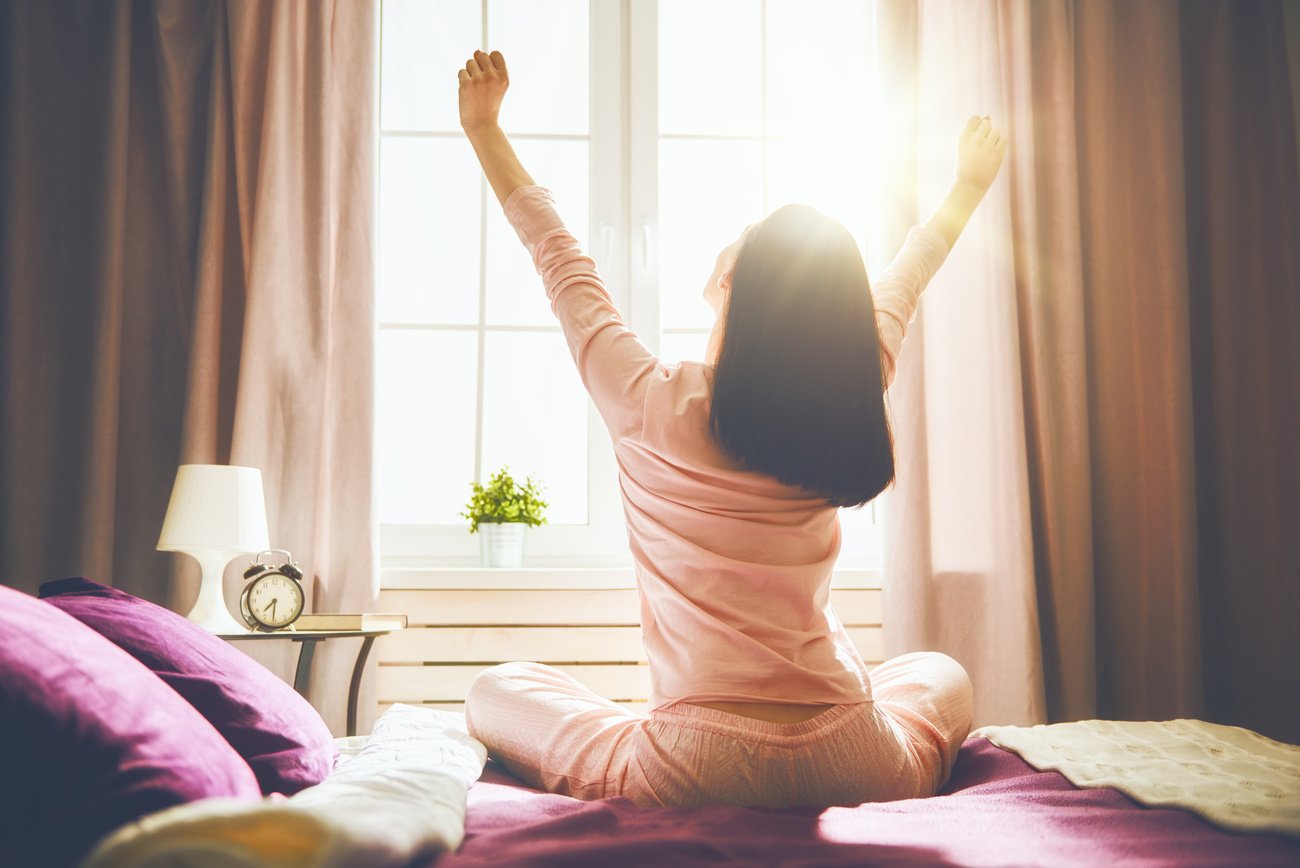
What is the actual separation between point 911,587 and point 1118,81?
1.55 meters

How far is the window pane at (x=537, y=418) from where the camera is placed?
108 inches

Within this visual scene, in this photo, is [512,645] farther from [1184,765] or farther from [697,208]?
[1184,765]

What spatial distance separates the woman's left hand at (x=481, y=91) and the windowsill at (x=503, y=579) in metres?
1.29

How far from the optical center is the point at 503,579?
2463 mm

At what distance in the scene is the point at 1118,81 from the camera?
275cm

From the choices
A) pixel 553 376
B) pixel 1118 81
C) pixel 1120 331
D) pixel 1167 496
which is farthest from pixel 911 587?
pixel 1118 81

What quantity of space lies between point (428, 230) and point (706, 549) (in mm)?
1880

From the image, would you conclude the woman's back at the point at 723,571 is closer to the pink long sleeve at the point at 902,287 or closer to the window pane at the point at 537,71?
the pink long sleeve at the point at 902,287

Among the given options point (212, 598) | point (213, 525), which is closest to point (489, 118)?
point (213, 525)

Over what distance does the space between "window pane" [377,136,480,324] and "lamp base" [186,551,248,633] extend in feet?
3.00

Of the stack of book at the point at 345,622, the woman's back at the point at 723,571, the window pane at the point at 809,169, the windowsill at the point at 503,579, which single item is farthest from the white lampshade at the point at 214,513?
the window pane at the point at 809,169

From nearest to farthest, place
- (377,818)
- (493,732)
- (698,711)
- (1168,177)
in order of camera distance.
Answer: (377,818) < (698,711) < (493,732) < (1168,177)

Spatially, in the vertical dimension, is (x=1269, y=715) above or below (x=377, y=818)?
below

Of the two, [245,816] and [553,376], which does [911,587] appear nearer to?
[553,376]
